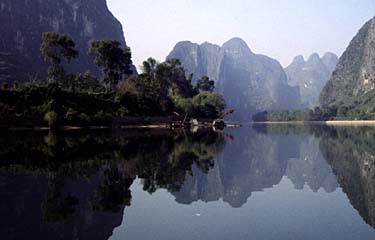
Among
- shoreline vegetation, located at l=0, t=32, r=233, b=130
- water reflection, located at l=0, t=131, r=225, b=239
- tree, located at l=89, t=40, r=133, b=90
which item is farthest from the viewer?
tree, located at l=89, t=40, r=133, b=90

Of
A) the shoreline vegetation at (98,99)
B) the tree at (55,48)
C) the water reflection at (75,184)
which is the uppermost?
the tree at (55,48)

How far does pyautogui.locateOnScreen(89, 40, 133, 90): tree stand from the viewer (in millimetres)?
92438

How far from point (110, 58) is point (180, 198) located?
79.7m

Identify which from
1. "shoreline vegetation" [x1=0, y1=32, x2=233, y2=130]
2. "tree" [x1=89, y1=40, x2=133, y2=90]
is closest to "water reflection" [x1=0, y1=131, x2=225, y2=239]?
"shoreline vegetation" [x1=0, y1=32, x2=233, y2=130]

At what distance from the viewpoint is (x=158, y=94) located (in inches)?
3976

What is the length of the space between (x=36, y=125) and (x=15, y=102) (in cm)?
563

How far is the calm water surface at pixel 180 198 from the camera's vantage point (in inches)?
484

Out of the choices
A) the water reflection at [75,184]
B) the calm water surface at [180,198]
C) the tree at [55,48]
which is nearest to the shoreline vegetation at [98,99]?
the tree at [55,48]

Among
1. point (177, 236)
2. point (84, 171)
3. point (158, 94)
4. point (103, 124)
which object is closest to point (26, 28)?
point (158, 94)

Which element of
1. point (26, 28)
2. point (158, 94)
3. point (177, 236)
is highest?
point (26, 28)

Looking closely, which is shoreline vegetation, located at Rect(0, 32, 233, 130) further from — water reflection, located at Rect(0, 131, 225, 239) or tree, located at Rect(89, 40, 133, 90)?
water reflection, located at Rect(0, 131, 225, 239)

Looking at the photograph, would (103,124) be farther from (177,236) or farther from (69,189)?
(177,236)

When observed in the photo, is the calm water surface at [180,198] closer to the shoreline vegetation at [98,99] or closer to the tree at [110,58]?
the shoreline vegetation at [98,99]

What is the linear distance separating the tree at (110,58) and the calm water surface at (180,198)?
65526 mm
